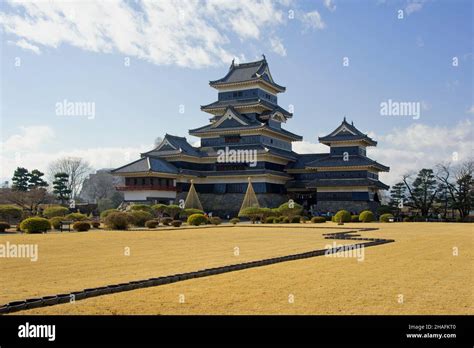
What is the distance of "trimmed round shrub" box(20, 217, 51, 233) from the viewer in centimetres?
3525

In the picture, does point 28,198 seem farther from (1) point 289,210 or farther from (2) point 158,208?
(1) point 289,210

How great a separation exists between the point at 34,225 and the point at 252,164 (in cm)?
3492

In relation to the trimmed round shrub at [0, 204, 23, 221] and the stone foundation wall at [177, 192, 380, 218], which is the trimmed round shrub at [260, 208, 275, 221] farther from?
the trimmed round shrub at [0, 204, 23, 221]

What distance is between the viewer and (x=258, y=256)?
1966cm

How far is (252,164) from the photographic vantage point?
65750 millimetres

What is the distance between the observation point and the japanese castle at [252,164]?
62.9 metres

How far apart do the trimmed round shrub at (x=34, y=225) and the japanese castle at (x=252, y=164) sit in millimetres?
26336

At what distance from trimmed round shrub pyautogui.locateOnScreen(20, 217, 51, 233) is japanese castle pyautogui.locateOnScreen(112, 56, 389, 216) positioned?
86.4 feet

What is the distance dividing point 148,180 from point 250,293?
52519mm

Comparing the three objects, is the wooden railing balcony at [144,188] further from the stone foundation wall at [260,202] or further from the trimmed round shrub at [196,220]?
the trimmed round shrub at [196,220]

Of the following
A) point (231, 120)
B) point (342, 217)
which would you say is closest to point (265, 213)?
point (342, 217)

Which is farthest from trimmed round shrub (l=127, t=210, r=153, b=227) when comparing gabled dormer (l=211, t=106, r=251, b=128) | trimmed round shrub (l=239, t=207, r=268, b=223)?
gabled dormer (l=211, t=106, r=251, b=128)
